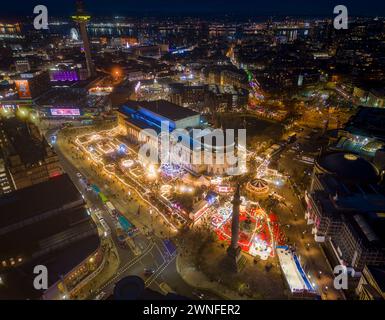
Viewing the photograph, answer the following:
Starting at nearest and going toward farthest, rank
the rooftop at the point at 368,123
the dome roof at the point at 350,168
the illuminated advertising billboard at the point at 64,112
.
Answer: the dome roof at the point at 350,168
the rooftop at the point at 368,123
the illuminated advertising billboard at the point at 64,112

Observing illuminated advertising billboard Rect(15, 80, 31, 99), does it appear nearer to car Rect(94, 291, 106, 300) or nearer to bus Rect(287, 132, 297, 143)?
car Rect(94, 291, 106, 300)

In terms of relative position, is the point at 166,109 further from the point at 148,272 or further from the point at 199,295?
the point at 199,295

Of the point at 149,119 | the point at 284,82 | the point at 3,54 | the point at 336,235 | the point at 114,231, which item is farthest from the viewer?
the point at 3,54

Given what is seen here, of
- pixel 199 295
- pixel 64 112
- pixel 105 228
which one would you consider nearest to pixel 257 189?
pixel 199 295

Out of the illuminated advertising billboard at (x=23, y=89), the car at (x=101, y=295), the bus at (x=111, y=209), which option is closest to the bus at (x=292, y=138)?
the bus at (x=111, y=209)

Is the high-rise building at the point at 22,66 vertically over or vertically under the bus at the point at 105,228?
over

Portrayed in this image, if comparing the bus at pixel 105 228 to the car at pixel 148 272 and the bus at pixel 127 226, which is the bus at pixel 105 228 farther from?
the car at pixel 148 272
